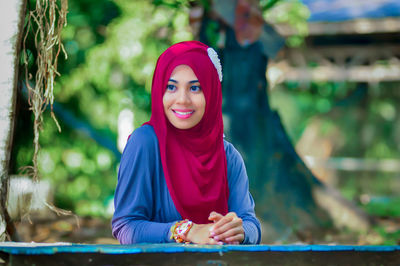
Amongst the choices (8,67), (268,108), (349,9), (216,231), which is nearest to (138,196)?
(216,231)

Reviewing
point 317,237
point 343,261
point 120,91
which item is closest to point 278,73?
point 120,91

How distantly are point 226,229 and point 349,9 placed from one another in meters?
7.38

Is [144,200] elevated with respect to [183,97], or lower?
lower

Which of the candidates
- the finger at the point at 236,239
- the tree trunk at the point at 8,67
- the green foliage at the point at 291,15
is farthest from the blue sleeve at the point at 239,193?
the green foliage at the point at 291,15

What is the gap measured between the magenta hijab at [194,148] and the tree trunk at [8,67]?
1.62 feet

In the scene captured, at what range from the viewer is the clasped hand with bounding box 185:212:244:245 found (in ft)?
4.92

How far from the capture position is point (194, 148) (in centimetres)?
171

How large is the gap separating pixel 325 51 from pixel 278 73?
0.91 metres

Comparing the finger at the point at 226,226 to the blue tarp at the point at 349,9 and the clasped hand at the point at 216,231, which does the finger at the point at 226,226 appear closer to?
the clasped hand at the point at 216,231

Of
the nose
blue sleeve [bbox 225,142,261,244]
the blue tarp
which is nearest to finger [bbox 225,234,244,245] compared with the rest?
blue sleeve [bbox 225,142,261,244]

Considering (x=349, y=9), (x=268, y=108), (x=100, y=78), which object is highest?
(x=349, y=9)

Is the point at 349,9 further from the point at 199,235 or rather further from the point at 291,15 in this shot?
the point at 199,235

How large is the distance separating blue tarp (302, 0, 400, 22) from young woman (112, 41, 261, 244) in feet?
21.4

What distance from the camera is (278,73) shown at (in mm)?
8969
